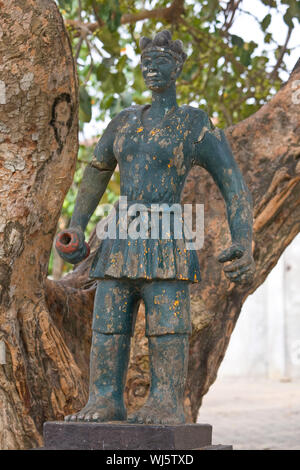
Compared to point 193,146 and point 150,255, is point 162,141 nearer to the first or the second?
point 193,146

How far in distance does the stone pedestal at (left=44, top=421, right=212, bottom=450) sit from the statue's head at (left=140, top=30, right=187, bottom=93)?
1406 mm

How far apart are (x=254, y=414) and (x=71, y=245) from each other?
7665 millimetres

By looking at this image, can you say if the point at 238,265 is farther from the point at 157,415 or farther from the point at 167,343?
the point at 157,415

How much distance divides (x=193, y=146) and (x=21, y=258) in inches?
46.0

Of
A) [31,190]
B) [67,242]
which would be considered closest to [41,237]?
[31,190]

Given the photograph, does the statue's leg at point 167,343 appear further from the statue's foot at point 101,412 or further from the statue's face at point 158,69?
the statue's face at point 158,69

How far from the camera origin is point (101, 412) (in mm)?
2594

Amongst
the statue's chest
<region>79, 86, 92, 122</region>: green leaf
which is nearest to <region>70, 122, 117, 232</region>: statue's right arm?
the statue's chest

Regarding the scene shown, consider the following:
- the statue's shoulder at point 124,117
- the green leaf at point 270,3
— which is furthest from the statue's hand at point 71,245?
the green leaf at point 270,3

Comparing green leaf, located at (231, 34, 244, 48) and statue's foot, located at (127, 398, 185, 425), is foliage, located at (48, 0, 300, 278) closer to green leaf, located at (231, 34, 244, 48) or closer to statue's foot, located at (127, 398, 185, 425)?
green leaf, located at (231, 34, 244, 48)

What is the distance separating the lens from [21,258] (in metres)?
3.42

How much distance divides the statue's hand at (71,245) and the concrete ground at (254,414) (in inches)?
173

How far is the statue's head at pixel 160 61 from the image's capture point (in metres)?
2.80
